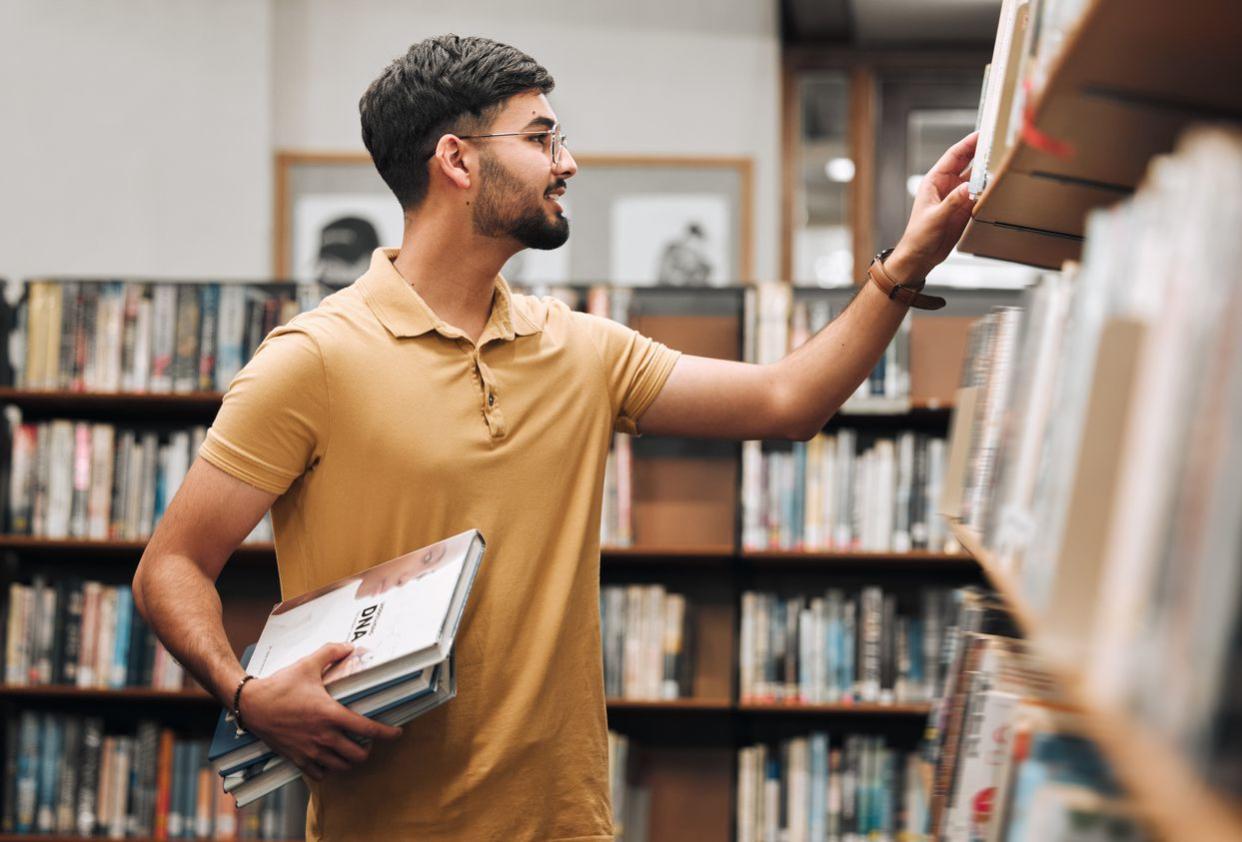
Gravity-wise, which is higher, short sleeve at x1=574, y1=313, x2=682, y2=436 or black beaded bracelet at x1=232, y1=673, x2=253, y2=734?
short sleeve at x1=574, y1=313, x2=682, y2=436

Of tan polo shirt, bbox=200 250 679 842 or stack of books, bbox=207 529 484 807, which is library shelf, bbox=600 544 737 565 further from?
stack of books, bbox=207 529 484 807


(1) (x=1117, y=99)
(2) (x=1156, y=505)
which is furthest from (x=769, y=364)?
(2) (x=1156, y=505)

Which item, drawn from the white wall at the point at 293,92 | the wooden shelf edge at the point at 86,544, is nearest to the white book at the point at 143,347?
the wooden shelf edge at the point at 86,544

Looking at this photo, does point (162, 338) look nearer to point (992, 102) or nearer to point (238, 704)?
point (238, 704)

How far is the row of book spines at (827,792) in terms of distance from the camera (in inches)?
123

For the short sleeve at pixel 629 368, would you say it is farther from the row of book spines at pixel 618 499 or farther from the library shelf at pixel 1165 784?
the row of book spines at pixel 618 499

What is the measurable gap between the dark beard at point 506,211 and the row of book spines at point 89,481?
1.81 metres

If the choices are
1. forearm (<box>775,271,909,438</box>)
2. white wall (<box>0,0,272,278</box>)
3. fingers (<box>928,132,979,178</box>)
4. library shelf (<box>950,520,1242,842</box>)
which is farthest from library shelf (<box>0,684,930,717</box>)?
library shelf (<box>950,520,1242,842</box>)

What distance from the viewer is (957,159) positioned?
1.45 metres

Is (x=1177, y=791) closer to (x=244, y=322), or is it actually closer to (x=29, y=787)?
(x=244, y=322)

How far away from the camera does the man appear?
1.47 m

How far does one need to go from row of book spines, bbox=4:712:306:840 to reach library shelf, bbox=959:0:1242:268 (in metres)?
2.82

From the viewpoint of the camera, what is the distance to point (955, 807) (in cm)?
114

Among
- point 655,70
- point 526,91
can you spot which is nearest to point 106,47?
point 655,70
